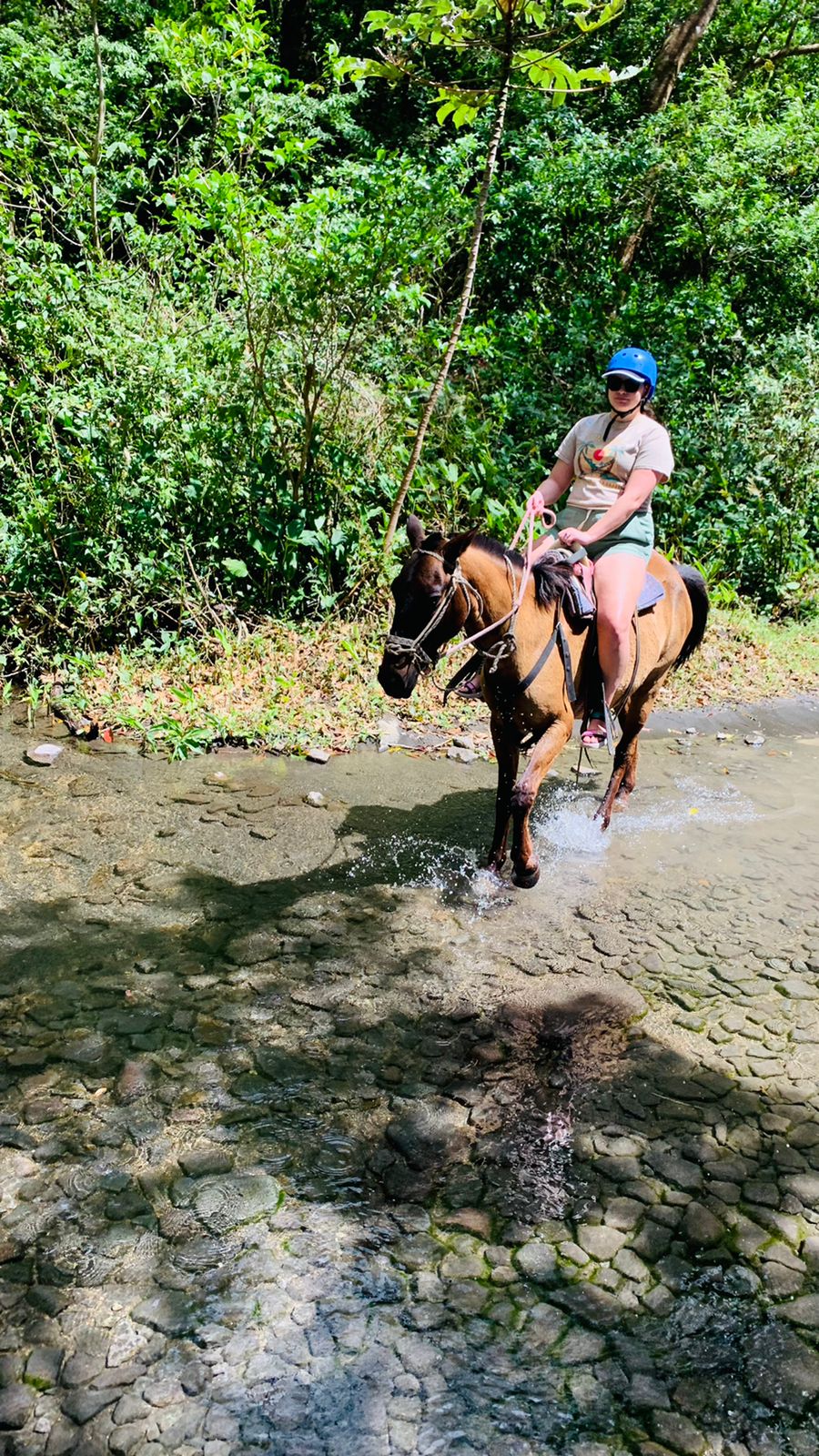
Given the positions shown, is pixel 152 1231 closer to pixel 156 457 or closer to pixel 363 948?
pixel 363 948

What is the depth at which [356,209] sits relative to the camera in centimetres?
905

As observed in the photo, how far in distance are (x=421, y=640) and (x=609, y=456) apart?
1868mm

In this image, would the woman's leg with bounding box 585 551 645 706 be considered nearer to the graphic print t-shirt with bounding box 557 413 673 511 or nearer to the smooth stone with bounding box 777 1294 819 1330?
the graphic print t-shirt with bounding box 557 413 673 511

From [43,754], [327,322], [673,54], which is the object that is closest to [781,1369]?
[43,754]

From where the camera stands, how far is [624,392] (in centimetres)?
583

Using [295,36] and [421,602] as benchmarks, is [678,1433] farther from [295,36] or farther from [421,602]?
A: [295,36]

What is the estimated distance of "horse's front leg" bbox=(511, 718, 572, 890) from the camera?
566cm

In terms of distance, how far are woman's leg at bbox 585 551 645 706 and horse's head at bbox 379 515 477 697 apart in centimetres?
125

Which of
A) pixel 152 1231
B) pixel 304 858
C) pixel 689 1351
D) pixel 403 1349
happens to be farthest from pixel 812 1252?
pixel 304 858

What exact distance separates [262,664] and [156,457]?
6.96ft

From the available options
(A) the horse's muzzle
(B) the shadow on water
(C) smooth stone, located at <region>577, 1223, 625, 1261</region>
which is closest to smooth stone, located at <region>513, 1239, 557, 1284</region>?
(B) the shadow on water

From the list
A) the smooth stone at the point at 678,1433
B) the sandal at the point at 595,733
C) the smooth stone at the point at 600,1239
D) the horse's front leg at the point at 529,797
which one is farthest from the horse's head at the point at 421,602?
the smooth stone at the point at 678,1433

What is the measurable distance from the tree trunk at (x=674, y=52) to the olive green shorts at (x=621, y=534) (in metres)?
11.6

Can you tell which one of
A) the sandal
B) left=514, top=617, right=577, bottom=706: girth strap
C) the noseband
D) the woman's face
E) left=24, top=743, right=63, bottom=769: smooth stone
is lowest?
left=24, top=743, right=63, bottom=769: smooth stone
